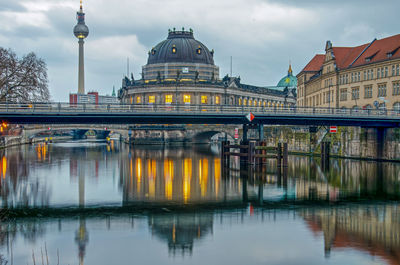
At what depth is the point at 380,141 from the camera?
6531 centimetres

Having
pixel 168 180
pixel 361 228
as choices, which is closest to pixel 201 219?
pixel 361 228

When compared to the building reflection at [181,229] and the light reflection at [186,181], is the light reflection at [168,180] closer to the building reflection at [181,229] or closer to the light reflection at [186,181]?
the light reflection at [186,181]

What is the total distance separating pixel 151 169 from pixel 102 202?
2377 centimetres

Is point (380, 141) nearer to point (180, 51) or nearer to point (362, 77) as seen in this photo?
point (362, 77)

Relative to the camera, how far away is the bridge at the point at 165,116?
4888 cm

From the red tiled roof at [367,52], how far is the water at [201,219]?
43.7m

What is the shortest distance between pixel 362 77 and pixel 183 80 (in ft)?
236

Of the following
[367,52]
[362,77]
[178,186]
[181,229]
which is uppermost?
[367,52]

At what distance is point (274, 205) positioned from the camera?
31.7 meters

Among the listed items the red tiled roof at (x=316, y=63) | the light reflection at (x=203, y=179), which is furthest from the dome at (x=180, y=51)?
the light reflection at (x=203, y=179)

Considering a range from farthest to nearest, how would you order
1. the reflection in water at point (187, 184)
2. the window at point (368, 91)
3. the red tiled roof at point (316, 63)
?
the red tiled roof at point (316, 63) → the window at point (368, 91) → the reflection in water at point (187, 184)

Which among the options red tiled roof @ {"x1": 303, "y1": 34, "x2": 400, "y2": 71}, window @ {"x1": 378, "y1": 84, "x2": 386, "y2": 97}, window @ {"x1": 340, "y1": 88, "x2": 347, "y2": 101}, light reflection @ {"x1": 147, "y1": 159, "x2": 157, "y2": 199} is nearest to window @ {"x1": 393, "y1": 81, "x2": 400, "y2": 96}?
window @ {"x1": 378, "y1": 84, "x2": 386, "y2": 97}

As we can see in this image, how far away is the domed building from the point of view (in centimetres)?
15112

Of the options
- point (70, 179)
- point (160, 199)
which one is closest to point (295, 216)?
point (160, 199)
